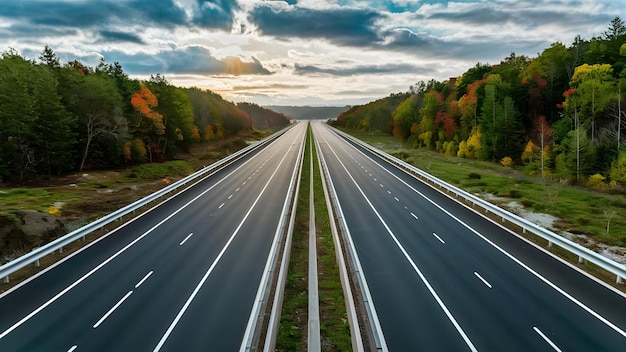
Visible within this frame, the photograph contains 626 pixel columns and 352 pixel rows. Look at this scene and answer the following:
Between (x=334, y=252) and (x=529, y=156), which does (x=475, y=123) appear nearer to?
(x=529, y=156)

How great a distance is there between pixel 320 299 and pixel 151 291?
7204 millimetres

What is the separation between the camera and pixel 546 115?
71.4 metres

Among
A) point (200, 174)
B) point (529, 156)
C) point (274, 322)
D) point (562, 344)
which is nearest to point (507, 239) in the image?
point (562, 344)

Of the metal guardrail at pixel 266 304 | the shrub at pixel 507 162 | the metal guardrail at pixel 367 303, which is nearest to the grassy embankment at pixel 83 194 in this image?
the metal guardrail at pixel 266 304

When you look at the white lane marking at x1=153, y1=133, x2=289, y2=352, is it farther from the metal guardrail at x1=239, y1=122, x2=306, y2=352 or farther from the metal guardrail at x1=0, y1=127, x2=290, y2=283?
the metal guardrail at x1=0, y1=127, x2=290, y2=283

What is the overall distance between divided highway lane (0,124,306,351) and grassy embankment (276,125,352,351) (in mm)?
1578

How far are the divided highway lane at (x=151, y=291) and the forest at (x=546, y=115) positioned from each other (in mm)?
40560

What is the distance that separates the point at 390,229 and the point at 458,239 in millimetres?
4302

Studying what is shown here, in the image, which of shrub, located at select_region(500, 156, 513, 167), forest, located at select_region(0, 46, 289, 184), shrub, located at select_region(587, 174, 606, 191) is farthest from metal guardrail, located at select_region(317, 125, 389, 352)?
shrub, located at select_region(500, 156, 513, 167)

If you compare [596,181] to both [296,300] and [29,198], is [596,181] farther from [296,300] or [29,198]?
[29,198]

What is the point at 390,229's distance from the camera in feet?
84.2

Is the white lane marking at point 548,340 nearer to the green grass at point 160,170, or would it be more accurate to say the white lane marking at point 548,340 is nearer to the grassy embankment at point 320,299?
the grassy embankment at point 320,299

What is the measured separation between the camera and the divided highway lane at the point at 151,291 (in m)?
13.2

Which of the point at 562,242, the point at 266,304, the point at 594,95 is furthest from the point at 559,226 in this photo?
the point at 594,95
